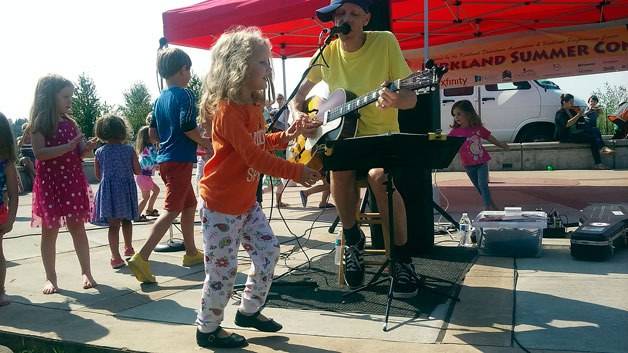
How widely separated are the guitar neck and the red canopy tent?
3654mm

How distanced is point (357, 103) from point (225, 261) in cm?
123

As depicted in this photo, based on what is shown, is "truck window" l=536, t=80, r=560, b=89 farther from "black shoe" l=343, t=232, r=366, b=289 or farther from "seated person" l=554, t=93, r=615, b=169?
"black shoe" l=343, t=232, r=366, b=289

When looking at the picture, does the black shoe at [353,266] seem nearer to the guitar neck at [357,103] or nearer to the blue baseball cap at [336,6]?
the guitar neck at [357,103]

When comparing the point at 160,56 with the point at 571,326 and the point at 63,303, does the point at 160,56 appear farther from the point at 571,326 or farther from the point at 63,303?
the point at 571,326

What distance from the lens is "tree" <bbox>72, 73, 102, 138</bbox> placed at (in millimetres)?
55469

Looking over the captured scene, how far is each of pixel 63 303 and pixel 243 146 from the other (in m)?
2.19

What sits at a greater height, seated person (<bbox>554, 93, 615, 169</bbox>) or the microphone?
the microphone

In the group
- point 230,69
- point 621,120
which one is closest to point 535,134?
point 621,120

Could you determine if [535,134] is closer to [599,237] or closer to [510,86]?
[510,86]

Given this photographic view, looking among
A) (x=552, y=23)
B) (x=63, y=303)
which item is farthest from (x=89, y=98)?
(x=63, y=303)

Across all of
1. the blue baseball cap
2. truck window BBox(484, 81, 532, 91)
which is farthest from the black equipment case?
truck window BBox(484, 81, 532, 91)

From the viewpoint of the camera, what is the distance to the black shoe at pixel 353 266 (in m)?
4.32

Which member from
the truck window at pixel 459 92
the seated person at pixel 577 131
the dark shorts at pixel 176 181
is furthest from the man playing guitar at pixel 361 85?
the truck window at pixel 459 92

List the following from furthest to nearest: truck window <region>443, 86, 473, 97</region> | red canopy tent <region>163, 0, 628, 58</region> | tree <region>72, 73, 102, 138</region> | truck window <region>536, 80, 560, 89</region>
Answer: tree <region>72, 73, 102, 138</region> → truck window <region>443, 86, 473, 97</region> → truck window <region>536, 80, 560, 89</region> → red canopy tent <region>163, 0, 628, 58</region>
